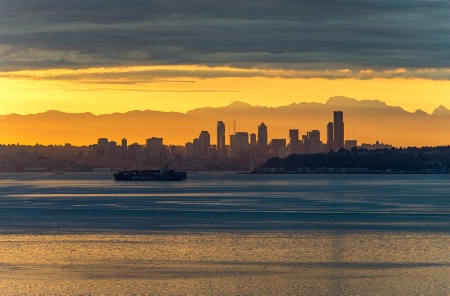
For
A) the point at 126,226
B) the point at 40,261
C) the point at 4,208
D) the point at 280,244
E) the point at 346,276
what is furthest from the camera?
the point at 4,208

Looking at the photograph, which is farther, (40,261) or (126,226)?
(126,226)

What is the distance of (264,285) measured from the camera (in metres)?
49.9

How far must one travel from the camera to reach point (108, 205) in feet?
442

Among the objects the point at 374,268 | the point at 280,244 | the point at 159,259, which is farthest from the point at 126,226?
the point at 374,268

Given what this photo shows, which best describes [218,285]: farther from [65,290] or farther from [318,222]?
[318,222]

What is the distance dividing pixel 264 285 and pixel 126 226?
42.0m

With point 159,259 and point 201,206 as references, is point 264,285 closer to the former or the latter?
point 159,259

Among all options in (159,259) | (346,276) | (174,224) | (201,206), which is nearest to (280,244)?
(159,259)

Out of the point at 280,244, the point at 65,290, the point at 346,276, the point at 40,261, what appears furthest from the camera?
the point at 280,244

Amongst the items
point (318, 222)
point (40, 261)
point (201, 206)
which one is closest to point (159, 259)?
point (40, 261)

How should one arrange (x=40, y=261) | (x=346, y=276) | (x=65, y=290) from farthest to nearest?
(x=40, y=261)
(x=346, y=276)
(x=65, y=290)

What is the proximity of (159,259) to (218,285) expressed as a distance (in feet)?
37.4

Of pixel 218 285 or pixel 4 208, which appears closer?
pixel 218 285

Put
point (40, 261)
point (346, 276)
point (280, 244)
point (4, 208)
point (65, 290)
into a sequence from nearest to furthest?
point (65, 290) → point (346, 276) → point (40, 261) → point (280, 244) → point (4, 208)
